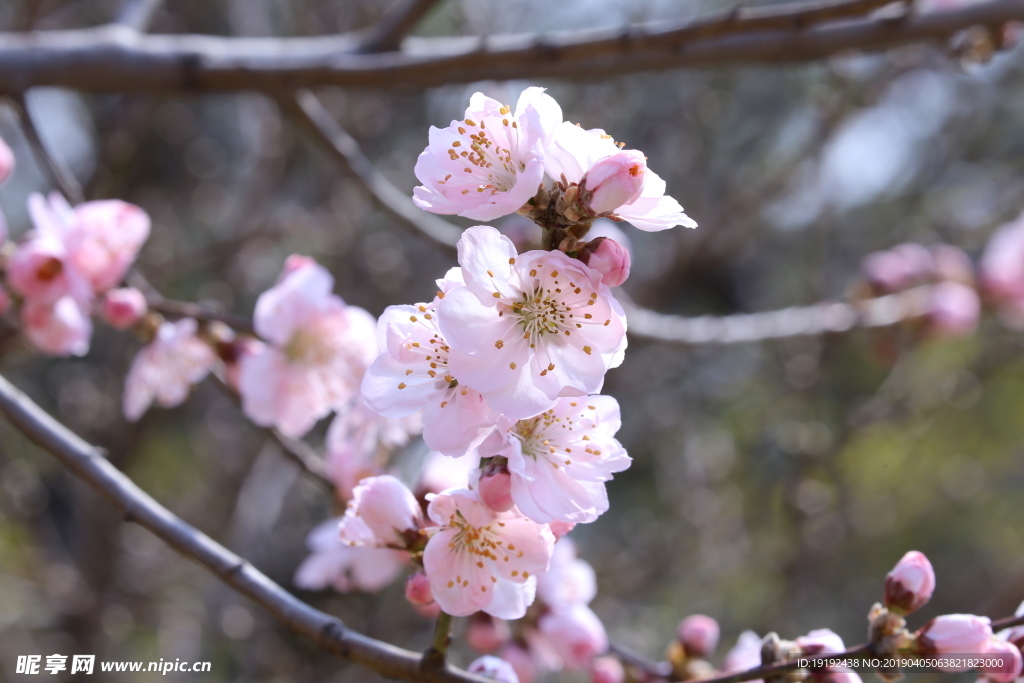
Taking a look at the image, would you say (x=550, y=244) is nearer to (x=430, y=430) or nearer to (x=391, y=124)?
(x=430, y=430)

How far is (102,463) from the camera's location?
1.02 metres

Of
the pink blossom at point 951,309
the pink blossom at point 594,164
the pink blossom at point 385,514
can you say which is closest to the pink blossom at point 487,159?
the pink blossom at point 594,164

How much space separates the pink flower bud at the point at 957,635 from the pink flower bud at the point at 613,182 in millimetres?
567

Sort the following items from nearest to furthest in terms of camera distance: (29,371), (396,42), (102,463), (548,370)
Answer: (548,370) < (102,463) < (396,42) < (29,371)

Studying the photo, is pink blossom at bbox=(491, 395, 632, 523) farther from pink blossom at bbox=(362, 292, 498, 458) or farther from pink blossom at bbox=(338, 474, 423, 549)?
pink blossom at bbox=(338, 474, 423, 549)

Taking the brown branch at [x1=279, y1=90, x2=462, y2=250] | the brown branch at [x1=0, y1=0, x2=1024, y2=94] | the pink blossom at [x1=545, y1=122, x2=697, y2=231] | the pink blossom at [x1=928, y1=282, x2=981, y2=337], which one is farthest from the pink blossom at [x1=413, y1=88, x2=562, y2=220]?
the pink blossom at [x1=928, y1=282, x2=981, y2=337]

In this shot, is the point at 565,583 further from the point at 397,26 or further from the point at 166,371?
the point at 397,26

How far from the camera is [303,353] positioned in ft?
5.03

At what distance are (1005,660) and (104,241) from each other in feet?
4.83

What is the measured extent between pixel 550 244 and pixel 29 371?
4.93 m

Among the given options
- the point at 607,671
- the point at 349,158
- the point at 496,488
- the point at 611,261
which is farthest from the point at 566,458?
the point at 349,158

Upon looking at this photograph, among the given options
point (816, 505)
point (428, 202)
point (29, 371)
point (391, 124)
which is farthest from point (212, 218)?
point (428, 202)

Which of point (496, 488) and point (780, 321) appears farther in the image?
point (780, 321)

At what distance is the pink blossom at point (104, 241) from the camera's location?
1394 mm
